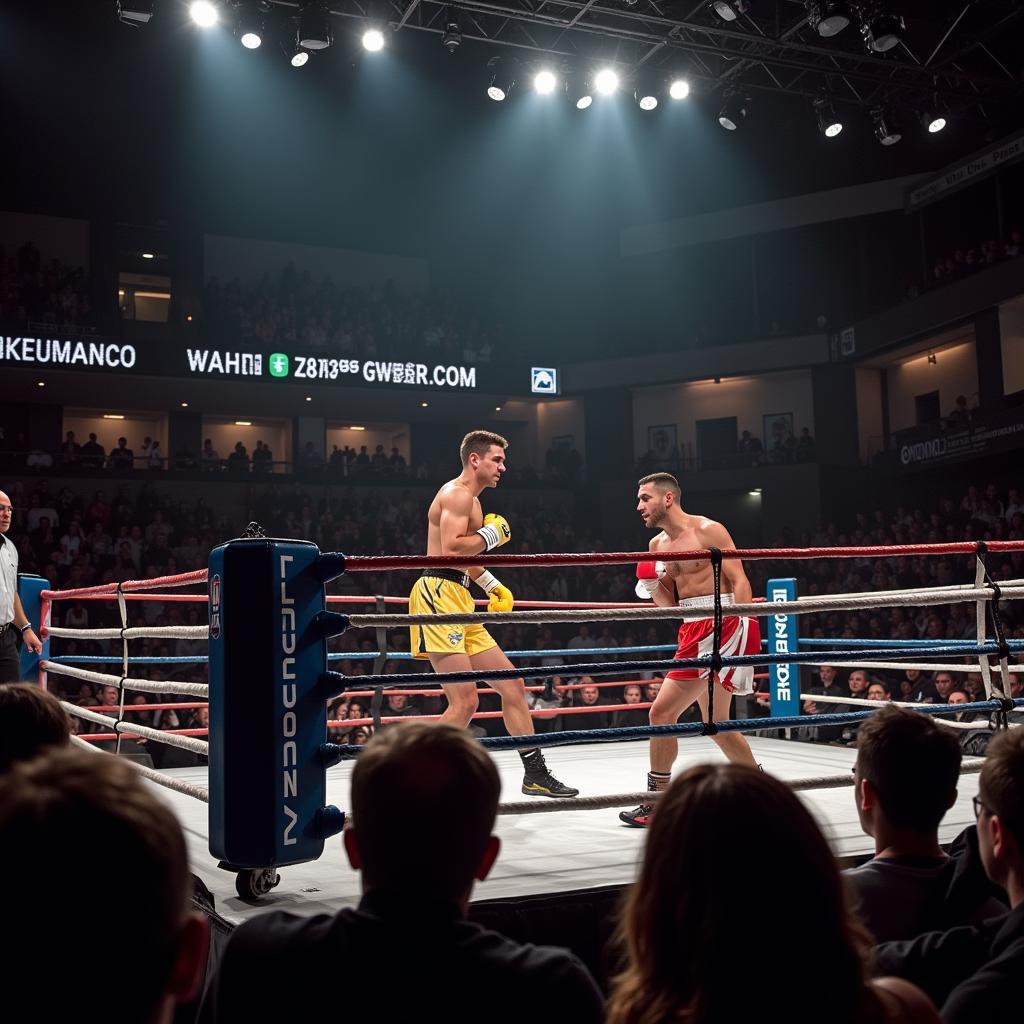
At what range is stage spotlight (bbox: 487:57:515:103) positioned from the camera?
9.73 metres

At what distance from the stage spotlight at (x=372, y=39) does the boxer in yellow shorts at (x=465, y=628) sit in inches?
248

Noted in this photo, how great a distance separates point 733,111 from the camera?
35.2 feet

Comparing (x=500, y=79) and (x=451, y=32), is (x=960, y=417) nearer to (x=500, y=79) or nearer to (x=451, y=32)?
(x=500, y=79)

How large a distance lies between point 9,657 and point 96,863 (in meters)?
4.12

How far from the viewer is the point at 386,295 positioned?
55.6 ft

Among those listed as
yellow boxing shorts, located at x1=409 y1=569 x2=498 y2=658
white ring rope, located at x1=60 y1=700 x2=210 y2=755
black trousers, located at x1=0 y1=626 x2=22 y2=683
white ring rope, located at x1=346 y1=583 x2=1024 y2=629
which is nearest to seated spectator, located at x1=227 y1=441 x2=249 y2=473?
black trousers, located at x1=0 y1=626 x2=22 y2=683

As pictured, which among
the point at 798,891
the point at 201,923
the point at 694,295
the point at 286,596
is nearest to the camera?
the point at 201,923

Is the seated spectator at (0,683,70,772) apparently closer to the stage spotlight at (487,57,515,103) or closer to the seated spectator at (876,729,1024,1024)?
the seated spectator at (876,729,1024,1024)

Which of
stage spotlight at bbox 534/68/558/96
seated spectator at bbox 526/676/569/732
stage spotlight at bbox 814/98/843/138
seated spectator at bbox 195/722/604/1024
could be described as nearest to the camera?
seated spectator at bbox 195/722/604/1024

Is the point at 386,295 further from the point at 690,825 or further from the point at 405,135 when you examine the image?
the point at 690,825

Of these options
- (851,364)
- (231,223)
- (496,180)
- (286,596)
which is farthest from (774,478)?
(286,596)

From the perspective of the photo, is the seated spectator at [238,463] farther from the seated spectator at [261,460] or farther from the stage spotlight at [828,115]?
the stage spotlight at [828,115]

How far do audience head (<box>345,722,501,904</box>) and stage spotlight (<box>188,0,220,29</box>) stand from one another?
8724 millimetres

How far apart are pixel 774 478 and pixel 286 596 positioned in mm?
14319
